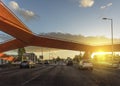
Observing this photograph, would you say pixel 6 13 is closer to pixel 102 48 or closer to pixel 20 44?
pixel 20 44

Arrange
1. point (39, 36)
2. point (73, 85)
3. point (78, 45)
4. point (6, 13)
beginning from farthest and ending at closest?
point (78, 45)
point (39, 36)
point (6, 13)
point (73, 85)

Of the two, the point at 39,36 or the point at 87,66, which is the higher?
the point at 39,36

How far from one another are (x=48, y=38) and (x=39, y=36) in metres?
3.82

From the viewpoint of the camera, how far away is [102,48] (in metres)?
115

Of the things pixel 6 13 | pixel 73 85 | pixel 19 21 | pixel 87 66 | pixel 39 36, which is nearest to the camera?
pixel 73 85

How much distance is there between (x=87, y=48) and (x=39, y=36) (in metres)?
21.9

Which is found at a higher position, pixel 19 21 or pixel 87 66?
pixel 19 21

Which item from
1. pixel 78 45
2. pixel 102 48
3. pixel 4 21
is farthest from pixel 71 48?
pixel 4 21

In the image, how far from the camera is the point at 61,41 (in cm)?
10994

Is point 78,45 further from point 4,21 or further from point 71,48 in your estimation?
point 4,21

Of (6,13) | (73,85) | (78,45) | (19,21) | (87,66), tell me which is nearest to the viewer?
(73,85)

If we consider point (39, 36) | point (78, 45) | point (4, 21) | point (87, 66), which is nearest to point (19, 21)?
point (4, 21)

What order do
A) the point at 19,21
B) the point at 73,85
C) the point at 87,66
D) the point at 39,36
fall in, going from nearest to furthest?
the point at 73,85 → the point at 87,66 → the point at 19,21 → the point at 39,36

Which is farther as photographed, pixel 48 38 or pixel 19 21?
pixel 48 38
